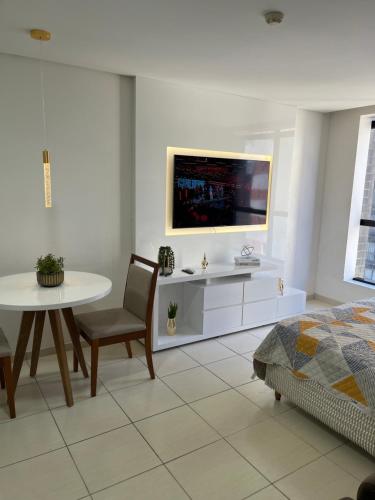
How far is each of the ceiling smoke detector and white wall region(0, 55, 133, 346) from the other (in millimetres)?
1636

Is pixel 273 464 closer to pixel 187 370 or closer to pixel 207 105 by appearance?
pixel 187 370

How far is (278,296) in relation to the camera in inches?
167

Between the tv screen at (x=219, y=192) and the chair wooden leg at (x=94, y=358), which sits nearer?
the chair wooden leg at (x=94, y=358)

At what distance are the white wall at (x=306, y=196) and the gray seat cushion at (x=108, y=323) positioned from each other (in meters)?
2.53

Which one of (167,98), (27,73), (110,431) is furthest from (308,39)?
(110,431)

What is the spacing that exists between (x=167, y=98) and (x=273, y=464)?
2.95m

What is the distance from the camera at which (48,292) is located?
2.56m

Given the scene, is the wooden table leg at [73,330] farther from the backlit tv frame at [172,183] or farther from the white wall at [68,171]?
the backlit tv frame at [172,183]

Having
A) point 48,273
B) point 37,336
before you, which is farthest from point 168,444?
point 48,273

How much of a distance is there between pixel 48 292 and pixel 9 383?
60cm

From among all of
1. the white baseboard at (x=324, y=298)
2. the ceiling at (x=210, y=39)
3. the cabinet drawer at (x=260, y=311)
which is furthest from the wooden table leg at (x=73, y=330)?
the white baseboard at (x=324, y=298)

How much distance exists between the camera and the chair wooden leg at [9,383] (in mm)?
2367

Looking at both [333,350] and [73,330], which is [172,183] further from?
[333,350]

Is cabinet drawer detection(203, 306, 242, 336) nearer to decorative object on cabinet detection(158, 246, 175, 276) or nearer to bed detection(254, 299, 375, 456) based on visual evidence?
decorative object on cabinet detection(158, 246, 175, 276)
